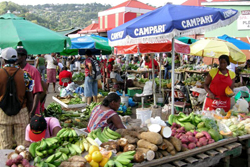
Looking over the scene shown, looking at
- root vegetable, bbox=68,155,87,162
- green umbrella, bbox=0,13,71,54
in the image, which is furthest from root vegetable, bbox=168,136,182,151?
green umbrella, bbox=0,13,71,54

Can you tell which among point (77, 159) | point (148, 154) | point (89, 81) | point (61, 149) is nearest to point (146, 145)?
point (148, 154)

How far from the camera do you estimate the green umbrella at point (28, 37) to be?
182 inches

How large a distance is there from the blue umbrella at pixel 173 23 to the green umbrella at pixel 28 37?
4.52ft

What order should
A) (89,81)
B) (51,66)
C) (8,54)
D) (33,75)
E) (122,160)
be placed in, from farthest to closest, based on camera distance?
(51,66) < (89,81) < (33,75) < (8,54) < (122,160)

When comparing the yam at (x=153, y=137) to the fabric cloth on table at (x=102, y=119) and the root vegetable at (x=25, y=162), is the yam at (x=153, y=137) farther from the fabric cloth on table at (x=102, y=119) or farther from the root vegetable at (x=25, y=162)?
the root vegetable at (x=25, y=162)

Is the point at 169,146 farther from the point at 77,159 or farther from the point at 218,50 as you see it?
A: the point at 218,50

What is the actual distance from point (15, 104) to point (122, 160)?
1967mm

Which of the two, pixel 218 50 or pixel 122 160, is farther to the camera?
pixel 218 50

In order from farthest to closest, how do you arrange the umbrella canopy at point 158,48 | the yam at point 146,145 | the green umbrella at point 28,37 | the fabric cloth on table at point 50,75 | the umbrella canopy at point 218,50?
the fabric cloth on table at point 50,75 < the umbrella canopy at point 218,50 < the umbrella canopy at point 158,48 < the green umbrella at point 28,37 < the yam at point 146,145

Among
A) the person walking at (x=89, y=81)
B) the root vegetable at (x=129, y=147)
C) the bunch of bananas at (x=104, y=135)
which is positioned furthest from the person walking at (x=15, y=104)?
the person walking at (x=89, y=81)

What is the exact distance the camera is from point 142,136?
338cm

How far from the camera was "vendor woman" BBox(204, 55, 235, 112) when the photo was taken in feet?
17.5

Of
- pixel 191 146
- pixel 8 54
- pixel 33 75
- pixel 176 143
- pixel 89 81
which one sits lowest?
pixel 191 146

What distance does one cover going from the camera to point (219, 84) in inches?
211
